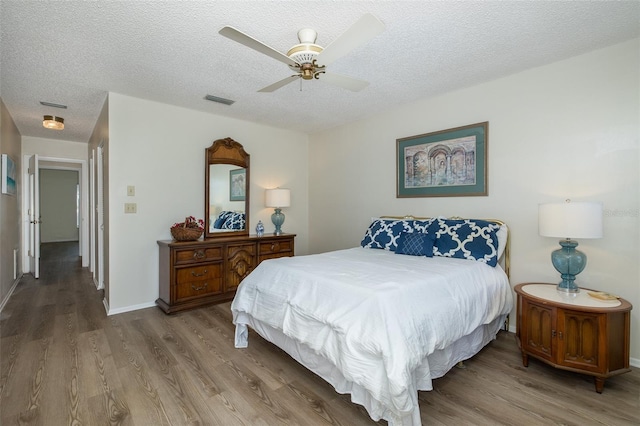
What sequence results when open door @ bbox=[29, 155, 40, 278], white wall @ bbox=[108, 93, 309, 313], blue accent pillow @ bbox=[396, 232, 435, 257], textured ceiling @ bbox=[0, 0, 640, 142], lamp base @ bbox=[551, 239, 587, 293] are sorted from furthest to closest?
1. open door @ bbox=[29, 155, 40, 278]
2. white wall @ bbox=[108, 93, 309, 313]
3. blue accent pillow @ bbox=[396, 232, 435, 257]
4. lamp base @ bbox=[551, 239, 587, 293]
5. textured ceiling @ bbox=[0, 0, 640, 142]

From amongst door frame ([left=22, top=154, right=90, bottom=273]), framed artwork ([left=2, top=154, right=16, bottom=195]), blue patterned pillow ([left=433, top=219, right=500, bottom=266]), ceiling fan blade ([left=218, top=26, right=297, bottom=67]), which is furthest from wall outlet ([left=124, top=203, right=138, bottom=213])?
blue patterned pillow ([left=433, top=219, right=500, bottom=266])

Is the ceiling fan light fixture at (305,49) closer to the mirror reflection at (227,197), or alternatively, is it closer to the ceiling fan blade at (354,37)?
the ceiling fan blade at (354,37)

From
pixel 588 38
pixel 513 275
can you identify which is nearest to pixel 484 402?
pixel 513 275

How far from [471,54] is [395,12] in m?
0.94

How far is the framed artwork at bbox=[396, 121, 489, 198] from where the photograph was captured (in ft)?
10.2

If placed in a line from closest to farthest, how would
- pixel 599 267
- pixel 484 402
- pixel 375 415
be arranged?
pixel 375 415 < pixel 484 402 < pixel 599 267

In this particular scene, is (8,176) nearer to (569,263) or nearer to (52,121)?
(52,121)

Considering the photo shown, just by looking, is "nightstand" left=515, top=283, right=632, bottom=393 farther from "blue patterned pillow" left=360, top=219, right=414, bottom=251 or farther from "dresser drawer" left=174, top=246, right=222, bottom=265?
"dresser drawer" left=174, top=246, right=222, bottom=265

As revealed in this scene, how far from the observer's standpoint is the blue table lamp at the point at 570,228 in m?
2.10

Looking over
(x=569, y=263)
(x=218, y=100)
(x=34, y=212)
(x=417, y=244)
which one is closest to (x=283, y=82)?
(x=218, y=100)

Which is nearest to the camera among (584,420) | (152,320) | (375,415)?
(375,415)

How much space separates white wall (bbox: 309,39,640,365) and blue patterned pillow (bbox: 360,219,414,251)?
368 millimetres

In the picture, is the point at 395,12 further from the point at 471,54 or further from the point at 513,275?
the point at 513,275

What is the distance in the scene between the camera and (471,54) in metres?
2.49
